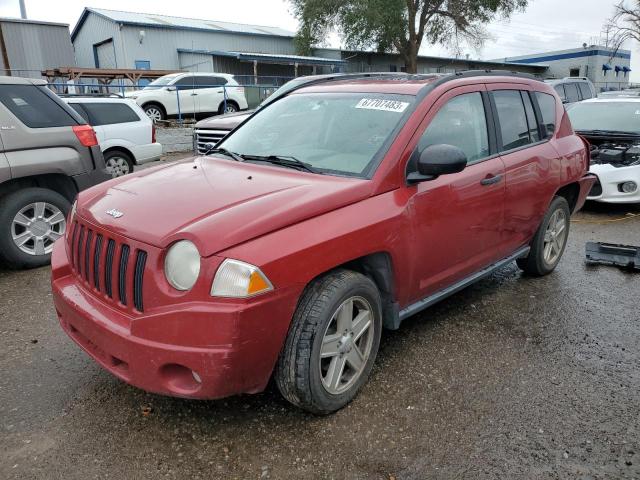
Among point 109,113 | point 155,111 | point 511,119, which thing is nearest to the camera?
point 511,119

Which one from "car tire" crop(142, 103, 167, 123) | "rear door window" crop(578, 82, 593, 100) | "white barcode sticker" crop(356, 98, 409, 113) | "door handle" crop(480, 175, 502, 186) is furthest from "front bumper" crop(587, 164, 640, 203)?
"car tire" crop(142, 103, 167, 123)

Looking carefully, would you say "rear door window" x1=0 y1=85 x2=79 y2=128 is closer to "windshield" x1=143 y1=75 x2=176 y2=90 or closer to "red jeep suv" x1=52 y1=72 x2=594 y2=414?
"red jeep suv" x1=52 y1=72 x2=594 y2=414

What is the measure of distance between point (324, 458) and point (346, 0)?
35.4 m

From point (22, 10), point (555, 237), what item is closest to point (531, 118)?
point (555, 237)

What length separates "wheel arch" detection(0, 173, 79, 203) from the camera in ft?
17.0

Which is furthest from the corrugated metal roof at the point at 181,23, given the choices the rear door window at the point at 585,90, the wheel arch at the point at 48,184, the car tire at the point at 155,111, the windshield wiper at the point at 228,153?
the windshield wiper at the point at 228,153

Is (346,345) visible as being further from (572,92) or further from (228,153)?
(572,92)

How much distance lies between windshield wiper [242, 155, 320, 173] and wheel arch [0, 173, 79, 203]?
2.91 metres

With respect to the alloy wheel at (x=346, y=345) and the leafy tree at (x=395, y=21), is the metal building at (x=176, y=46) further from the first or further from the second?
the alloy wheel at (x=346, y=345)

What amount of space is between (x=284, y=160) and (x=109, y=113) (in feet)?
24.5

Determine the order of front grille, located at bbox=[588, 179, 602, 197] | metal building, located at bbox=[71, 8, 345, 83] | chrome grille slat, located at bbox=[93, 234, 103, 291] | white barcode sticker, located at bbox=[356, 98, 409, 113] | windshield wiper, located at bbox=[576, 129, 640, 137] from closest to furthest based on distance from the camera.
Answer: chrome grille slat, located at bbox=[93, 234, 103, 291] → white barcode sticker, located at bbox=[356, 98, 409, 113] → front grille, located at bbox=[588, 179, 602, 197] → windshield wiper, located at bbox=[576, 129, 640, 137] → metal building, located at bbox=[71, 8, 345, 83]

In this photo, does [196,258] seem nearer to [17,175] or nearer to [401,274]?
[401,274]

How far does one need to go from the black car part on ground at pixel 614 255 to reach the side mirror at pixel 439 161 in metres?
3.16

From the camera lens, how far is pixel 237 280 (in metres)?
2.30
